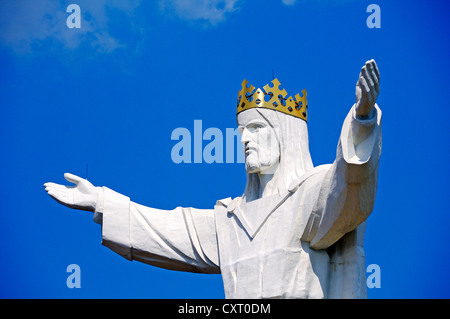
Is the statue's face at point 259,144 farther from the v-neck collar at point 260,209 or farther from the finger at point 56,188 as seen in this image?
the finger at point 56,188

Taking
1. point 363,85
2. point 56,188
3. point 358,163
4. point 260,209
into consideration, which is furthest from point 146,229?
point 363,85

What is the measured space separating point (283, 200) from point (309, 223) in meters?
0.47

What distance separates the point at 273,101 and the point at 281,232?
1612 millimetres

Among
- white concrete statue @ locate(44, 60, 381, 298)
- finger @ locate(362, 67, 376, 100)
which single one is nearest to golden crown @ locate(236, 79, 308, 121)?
white concrete statue @ locate(44, 60, 381, 298)

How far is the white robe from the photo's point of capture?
42.1ft

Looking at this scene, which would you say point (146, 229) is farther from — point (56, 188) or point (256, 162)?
point (256, 162)

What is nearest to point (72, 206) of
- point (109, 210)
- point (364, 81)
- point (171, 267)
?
point (109, 210)

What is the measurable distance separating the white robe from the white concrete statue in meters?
0.01

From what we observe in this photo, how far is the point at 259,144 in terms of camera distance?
46.7ft

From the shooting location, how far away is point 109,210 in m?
14.4

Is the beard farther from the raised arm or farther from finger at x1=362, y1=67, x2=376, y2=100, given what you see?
finger at x1=362, y1=67, x2=376, y2=100

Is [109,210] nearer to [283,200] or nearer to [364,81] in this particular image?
[283,200]

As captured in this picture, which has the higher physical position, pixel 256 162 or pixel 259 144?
pixel 259 144

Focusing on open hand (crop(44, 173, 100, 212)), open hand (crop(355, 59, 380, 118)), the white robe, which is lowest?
the white robe
